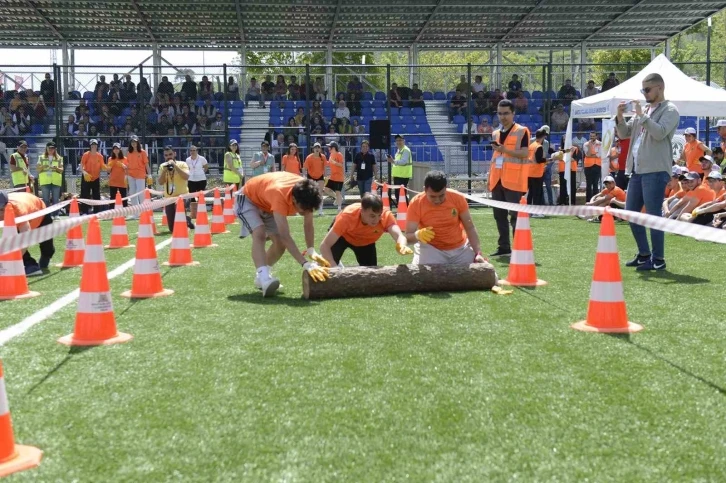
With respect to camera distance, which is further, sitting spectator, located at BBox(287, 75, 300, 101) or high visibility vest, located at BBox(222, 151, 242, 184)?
sitting spectator, located at BBox(287, 75, 300, 101)

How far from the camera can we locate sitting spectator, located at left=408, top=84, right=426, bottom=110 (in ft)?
82.2

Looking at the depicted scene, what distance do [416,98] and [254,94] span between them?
5415 millimetres

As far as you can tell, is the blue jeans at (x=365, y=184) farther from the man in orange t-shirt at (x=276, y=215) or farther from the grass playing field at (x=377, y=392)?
the grass playing field at (x=377, y=392)

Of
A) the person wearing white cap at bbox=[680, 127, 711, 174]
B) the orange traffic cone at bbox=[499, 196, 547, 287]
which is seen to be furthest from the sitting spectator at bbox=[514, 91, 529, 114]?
the orange traffic cone at bbox=[499, 196, 547, 287]

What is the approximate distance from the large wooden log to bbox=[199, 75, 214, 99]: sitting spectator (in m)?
17.5

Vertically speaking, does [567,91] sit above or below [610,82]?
below

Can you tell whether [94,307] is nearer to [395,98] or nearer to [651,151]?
[651,151]

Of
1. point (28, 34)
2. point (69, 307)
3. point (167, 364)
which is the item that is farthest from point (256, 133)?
point (167, 364)

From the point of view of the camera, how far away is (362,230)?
764 cm

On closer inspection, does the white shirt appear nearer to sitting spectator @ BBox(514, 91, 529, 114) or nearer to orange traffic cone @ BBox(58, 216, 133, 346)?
orange traffic cone @ BBox(58, 216, 133, 346)

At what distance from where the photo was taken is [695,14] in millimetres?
30484

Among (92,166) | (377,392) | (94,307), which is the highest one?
(92,166)

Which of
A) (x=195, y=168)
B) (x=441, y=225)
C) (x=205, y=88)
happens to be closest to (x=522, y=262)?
(x=441, y=225)

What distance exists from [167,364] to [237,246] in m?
7.29
